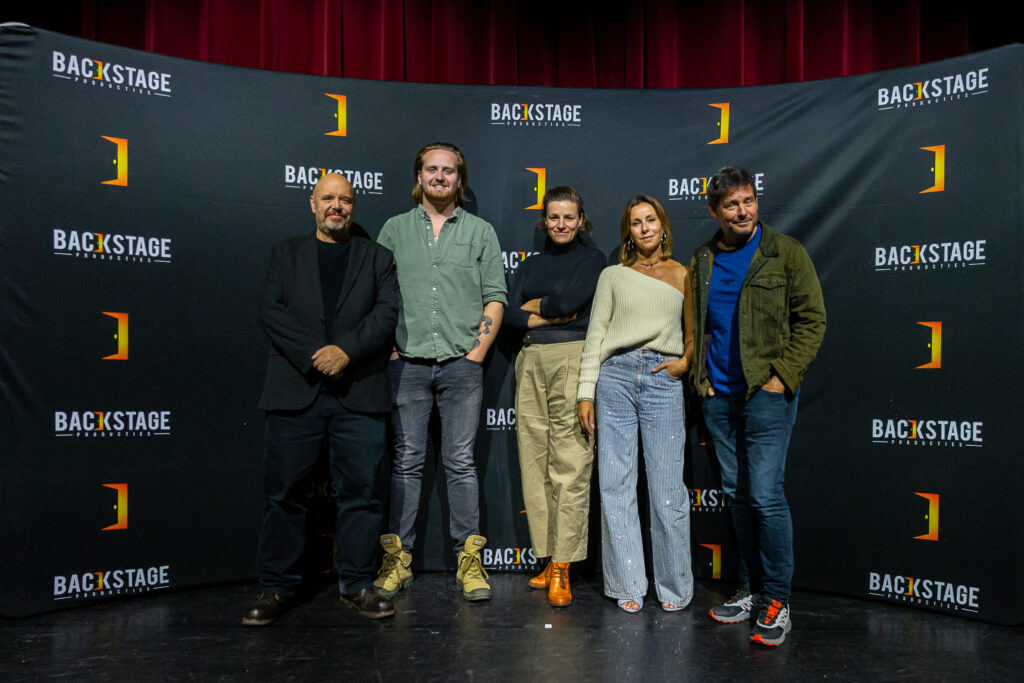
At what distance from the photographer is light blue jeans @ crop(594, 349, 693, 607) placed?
2814 millimetres

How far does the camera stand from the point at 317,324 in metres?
2.70

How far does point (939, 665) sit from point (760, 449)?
0.86 m

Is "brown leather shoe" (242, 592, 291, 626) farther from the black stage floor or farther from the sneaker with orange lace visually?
the sneaker with orange lace

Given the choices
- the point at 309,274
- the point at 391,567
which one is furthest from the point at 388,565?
the point at 309,274

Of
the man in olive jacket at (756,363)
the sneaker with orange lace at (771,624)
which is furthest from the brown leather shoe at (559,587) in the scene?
the sneaker with orange lace at (771,624)

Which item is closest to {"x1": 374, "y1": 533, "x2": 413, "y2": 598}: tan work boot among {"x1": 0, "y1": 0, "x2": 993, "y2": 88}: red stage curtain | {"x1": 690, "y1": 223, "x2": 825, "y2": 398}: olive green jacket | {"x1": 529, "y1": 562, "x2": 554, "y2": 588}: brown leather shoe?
{"x1": 529, "y1": 562, "x2": 554, "y2": 588}: brown leather shoe

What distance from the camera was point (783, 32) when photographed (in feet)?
13.0

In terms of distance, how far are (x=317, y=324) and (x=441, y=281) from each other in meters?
0.59

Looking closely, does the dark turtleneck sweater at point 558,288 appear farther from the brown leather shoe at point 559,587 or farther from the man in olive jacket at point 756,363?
the brown leather shoe at point 559,587

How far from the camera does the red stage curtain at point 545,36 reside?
3.81 metres

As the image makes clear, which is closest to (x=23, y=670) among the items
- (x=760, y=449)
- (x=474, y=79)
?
(x=760, y=449)

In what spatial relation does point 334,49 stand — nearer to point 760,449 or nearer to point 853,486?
point 760,449

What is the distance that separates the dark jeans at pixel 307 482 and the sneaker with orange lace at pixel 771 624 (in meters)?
1.43

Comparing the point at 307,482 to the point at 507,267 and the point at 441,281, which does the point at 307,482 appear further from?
the point at 507,267
